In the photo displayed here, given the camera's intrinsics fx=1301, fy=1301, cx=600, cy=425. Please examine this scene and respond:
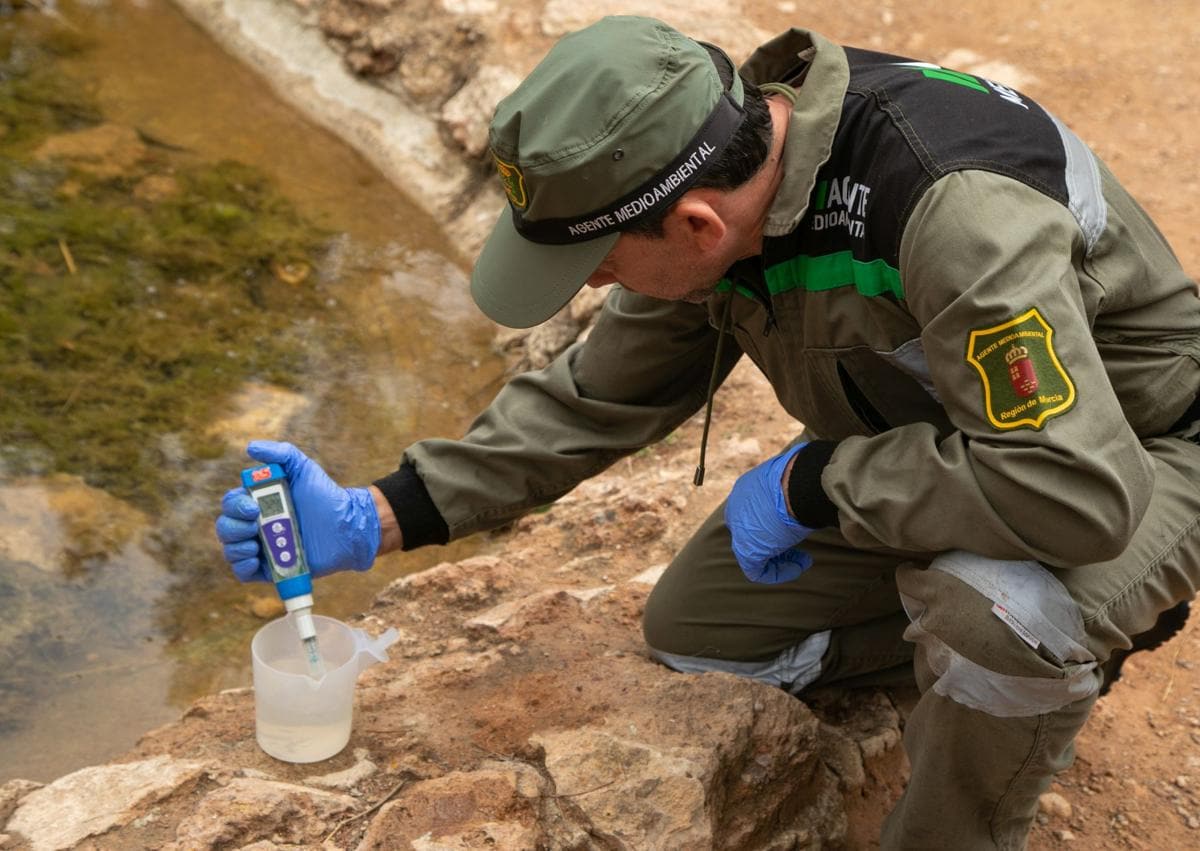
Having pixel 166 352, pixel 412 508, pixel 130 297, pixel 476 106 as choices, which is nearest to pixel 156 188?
pixel 130 297

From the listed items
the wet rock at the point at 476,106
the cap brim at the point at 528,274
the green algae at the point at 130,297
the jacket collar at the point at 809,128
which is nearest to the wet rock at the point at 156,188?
the green algae at the point at 130,297

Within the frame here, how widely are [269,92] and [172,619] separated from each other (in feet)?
10.3

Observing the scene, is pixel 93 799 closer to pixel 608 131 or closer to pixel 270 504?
pixel 270 504

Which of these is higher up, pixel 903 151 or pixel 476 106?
pixel 903 151

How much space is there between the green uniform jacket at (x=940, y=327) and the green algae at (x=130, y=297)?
1.58m

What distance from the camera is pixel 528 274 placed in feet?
6.88

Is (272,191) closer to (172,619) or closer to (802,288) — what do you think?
(172,619)

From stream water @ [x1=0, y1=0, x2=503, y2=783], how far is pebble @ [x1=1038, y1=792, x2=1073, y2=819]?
1660 mm

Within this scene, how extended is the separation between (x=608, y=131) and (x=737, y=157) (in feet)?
0.73

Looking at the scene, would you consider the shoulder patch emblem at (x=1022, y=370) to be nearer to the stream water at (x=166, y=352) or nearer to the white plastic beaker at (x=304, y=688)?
the white plastic beaker at (x=304, y=688)

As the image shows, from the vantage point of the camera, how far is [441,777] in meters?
2.24

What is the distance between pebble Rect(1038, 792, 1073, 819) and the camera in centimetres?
254

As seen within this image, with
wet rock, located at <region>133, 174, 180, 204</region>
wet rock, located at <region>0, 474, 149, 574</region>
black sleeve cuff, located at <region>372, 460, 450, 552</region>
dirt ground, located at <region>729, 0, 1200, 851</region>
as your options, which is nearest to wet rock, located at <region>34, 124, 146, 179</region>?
wet rock, located at <region>133, 174, 180, 204</region>

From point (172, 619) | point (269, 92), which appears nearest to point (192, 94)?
point (269, 92)
